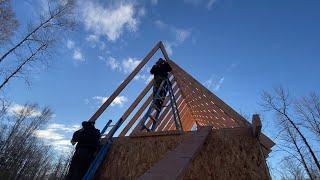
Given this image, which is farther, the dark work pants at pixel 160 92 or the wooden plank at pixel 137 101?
the dark work pants at pixel 160 92

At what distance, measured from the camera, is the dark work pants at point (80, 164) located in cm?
440

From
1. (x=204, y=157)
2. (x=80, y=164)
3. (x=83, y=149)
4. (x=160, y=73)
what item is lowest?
(x=80, y=164)

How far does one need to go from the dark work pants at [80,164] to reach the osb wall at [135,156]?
31 centimetres

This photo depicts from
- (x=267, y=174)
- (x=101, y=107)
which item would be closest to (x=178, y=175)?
(x=267, y=174)

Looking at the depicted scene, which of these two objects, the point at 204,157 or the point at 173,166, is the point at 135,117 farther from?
the point at 173,166

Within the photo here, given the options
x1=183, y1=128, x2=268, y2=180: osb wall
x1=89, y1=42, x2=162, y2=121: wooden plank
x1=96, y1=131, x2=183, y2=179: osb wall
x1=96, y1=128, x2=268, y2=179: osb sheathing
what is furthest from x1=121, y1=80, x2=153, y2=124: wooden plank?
x1=183, y1=128, x2=268, y2=180: osb wall

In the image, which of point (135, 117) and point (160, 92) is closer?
A: point (135, 117)

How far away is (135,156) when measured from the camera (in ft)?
15.3

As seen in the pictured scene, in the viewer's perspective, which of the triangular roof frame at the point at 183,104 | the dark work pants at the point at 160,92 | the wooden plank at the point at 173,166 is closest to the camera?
the wooden plank at the point at 173,166

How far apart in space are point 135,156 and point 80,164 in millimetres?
1067

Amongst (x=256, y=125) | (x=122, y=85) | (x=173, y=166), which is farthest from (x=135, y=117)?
(x=173, y=166)

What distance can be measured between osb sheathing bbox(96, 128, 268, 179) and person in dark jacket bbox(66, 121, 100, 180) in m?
0.34

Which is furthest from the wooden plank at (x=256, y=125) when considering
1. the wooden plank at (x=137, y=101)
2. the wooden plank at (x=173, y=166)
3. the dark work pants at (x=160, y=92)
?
the dark work pants at (x=160, y=92)

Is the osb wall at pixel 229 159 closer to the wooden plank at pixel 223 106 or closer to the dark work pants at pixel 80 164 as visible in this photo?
the wooden plank at pixel 223 106
